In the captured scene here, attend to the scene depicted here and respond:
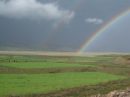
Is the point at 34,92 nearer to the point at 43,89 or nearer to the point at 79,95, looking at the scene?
the point at 43,89

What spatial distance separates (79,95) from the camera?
104ft

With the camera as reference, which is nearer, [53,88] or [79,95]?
[79,95]

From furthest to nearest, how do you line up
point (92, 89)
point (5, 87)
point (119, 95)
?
point (92, 89)
point (5, 87)
point (119, 95)

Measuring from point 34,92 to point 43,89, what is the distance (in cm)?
211

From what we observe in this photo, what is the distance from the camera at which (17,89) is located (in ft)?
107

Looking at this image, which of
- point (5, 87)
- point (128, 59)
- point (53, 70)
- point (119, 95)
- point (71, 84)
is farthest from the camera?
point (128, 59)

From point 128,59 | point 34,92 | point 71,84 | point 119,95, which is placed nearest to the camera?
point 119,95

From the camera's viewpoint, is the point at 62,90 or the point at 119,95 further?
the point at 62,90

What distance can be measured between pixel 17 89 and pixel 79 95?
19.6 ft

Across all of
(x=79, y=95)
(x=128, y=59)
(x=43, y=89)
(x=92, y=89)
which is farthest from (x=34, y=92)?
(x=128, y=59)

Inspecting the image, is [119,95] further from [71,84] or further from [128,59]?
[128,59]

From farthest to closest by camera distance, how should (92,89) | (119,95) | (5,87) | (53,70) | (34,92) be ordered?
(53,70) < (92,89) < (5,87) < (34,92) < (119,95)

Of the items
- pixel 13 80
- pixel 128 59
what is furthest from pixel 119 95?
pixel 128 59

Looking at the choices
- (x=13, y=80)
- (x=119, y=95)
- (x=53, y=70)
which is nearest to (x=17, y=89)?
(x=13, y=80)
